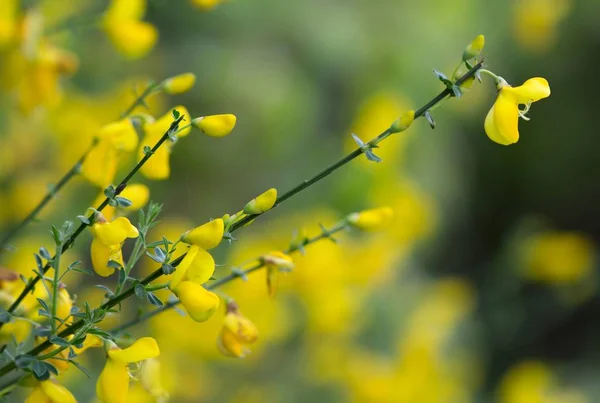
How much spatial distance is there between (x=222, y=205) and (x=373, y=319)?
0.38 meters

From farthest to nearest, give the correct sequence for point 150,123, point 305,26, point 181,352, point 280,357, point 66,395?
point 305,26
point 280,357
point 181,352
point 150,123
point 66,395

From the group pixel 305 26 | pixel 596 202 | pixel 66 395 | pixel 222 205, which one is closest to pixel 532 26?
pixel 305 26

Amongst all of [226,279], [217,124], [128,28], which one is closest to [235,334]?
[226,279]

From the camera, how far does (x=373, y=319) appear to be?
1605mm

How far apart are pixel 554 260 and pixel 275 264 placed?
3.75 feet

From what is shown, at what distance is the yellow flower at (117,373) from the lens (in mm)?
431

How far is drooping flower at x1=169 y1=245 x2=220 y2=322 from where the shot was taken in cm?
42

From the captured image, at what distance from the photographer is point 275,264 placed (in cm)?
50

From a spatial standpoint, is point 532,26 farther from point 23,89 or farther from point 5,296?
point 5,296

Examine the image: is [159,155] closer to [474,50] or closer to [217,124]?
[217,124]

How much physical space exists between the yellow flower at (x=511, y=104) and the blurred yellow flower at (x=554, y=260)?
1.13m

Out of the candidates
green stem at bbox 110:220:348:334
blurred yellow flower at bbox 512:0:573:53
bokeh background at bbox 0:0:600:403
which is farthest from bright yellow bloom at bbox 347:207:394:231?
blurred yellow flower at bbox 512:0:573:53

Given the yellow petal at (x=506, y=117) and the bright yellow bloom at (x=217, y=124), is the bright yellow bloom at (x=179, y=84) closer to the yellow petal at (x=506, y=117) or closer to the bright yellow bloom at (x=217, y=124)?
the bright yellow bloom at (x=217, y=124)

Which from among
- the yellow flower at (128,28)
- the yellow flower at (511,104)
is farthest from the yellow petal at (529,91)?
the yellow flower at (128,28)
